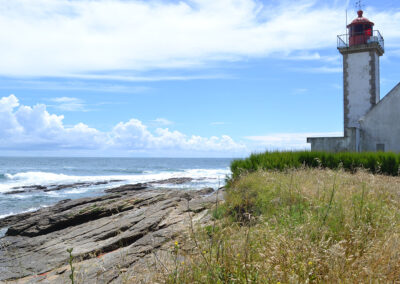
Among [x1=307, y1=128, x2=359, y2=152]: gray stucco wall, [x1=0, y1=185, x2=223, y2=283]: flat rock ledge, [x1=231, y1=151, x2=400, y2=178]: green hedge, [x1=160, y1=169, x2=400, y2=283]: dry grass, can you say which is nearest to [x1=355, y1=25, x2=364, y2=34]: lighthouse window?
[x1=307, y1=128, x2=359, y2=152]: gray stucco wall

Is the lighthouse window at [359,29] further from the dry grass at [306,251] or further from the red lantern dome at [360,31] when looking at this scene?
the dry grass at [306,251]

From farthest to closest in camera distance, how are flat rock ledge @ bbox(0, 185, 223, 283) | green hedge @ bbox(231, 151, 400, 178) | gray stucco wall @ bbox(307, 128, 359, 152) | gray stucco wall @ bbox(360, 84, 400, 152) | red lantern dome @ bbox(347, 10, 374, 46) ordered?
red lantern dome @ bbox(347, 10, 374, 46) → gray stucco wall @ bbox(307, 128, 359, 152) → gray stucco wall @ bbox(360, 84, 400, 152) → green hedge @ bbox(231, 151, 400, 178) → flat rock ledge @ bbox(0, 185, 223, 283)

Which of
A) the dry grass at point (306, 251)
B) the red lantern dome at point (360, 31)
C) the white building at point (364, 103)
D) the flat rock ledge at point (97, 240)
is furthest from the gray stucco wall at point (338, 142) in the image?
the dry grass at point (306, 251)

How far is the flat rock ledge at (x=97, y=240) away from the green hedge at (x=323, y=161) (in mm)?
3084

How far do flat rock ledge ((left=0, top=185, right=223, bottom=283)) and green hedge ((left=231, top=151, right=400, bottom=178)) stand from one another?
3084 millimetres

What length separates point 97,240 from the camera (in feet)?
29.6

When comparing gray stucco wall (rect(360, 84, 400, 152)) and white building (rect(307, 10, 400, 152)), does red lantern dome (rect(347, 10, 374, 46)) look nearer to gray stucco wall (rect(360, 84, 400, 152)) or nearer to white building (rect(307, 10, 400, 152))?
white building (rect(307, 10, 400, 152))

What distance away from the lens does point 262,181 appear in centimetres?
952

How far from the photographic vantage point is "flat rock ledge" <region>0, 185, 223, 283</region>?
6078 mm

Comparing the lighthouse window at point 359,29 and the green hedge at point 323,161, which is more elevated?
the lighthouse window at point 359,29

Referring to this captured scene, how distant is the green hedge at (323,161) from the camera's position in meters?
13.0

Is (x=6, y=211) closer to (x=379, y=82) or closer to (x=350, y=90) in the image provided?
(x=350, y=90)

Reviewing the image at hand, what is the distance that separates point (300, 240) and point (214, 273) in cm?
117

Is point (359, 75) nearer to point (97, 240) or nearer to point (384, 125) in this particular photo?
point (384, 125)
